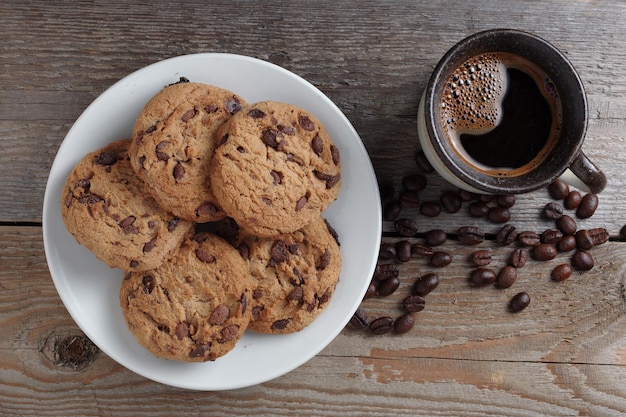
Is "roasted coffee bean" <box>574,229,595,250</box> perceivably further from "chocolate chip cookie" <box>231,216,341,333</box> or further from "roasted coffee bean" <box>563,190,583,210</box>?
"chocolate chip cookie" <box>231,216,341,333</box>

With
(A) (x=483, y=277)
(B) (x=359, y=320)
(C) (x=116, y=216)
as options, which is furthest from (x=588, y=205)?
(C) (x=116, y=216)

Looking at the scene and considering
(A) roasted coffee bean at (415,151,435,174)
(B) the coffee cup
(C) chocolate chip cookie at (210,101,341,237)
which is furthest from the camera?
(A) roasted coffee bean at (415,151,435,174)

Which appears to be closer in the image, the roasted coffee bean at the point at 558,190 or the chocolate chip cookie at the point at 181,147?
the chocolate chip cookie at the point at 181,147

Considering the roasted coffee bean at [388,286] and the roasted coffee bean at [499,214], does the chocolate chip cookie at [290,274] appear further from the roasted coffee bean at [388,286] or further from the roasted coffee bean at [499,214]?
the roasted coffee bean at [499,214]

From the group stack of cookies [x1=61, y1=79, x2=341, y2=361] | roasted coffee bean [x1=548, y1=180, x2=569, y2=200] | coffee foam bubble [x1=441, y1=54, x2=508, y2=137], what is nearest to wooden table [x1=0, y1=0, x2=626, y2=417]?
roasted coffee bean [x1=548, y1=180, x2=569, y2=200]

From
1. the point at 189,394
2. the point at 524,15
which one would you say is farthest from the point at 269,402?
the point at 524,15

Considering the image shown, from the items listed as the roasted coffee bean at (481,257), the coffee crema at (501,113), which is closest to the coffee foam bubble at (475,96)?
Answer: the coffee crema at (501,113)

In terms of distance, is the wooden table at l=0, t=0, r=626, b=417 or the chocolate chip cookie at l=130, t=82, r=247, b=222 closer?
the chocolate chip cookie at l=130, t=82, r=247, b=222

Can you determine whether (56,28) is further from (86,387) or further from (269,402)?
(269,402)
